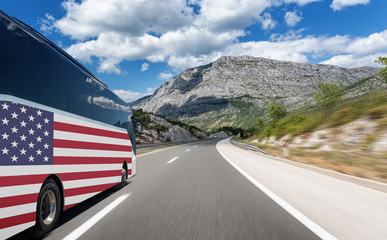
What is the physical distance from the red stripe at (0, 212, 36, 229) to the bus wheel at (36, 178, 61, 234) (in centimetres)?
17

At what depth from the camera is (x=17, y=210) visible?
10.0 ft

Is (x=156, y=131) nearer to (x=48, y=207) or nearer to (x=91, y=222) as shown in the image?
(x=91, y=222)

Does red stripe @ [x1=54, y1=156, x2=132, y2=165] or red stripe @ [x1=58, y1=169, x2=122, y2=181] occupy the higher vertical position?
red stripe @ [x1=54, y1=156, x2=132, y2=165]

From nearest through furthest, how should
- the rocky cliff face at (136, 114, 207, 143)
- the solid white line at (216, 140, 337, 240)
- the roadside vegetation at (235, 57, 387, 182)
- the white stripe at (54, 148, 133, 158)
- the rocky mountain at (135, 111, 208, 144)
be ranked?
the solid white line at (216, 140, 337, 240) < the white stripe at (54, 148, 133, 158) < the roadside vegetation at (235, 57, 387, 182) < the rocky cliff face at (136, 114, 207, 143) < the rocky mountain at (135, 111, 208, 144)

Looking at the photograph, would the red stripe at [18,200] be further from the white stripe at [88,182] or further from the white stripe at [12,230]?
the white stripe at [88,182]

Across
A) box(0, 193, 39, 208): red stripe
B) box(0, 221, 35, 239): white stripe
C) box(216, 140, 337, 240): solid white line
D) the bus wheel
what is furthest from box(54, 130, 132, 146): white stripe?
box(216, 140, 337, 240): solid white line

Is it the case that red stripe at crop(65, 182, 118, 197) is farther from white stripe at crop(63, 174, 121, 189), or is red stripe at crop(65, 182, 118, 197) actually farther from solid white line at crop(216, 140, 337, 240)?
solid white line at crop(216, 140, 337, 240)

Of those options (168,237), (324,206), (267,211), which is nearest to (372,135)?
(324,206)

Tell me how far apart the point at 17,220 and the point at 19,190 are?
330mm

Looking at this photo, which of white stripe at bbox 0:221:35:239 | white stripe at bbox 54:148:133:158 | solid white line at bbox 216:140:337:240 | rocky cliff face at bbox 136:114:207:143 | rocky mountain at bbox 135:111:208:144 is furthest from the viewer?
rocky mountain at bbox 135:111:208:144

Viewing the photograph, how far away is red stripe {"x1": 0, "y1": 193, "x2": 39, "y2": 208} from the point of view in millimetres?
2865

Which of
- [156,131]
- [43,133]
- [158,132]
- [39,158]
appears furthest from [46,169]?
[158,132]

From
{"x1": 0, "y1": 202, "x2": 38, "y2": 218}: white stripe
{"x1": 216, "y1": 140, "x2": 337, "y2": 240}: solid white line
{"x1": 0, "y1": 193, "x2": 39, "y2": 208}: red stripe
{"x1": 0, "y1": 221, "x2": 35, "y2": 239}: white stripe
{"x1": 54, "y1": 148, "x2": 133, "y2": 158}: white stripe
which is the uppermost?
{"x1": 54, "y1": 148, "x2": 133, "y2": 158}: white stripe

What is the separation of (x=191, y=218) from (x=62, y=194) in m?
2.04
